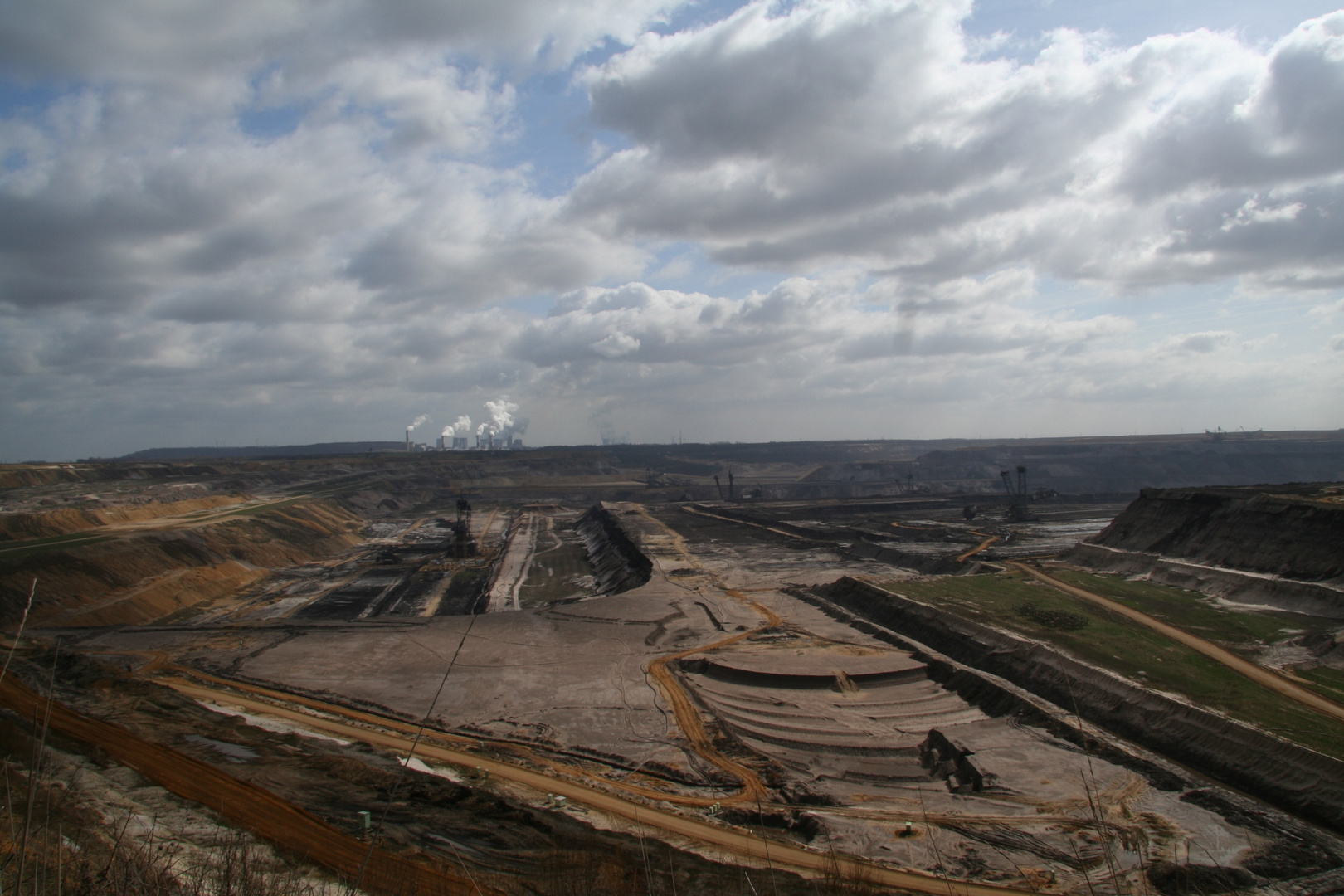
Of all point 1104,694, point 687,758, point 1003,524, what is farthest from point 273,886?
point 1003,524

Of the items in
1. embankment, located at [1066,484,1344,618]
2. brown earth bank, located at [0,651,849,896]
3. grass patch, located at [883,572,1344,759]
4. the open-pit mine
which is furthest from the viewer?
embankment, located at [1066,484,1344,618]

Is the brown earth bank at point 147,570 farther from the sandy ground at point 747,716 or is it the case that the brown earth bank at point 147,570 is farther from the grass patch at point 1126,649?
the grass patch at point 1126,649

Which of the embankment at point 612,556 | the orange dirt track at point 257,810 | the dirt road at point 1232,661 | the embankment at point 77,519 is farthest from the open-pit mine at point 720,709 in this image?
the embankment at point 612,556

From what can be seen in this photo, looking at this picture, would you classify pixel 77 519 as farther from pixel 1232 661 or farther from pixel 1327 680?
pixel 1327 680

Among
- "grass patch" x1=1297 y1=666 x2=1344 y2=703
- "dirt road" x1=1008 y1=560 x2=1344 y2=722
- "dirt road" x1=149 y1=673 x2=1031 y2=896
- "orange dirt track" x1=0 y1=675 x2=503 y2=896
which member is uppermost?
"orange dirt track" x1=0 y1=675 x2=503 y2=896

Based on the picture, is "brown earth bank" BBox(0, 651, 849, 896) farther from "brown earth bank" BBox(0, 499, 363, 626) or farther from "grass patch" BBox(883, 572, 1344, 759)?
"brown earth bank" BBox(0, 499, 363, 626)

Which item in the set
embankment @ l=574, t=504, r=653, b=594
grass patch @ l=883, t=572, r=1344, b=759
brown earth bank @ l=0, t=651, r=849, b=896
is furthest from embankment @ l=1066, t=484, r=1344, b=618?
brown earth bank @ l=0, t=651, r=849, b=896

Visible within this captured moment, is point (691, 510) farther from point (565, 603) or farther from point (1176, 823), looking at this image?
point (1176, 823)
